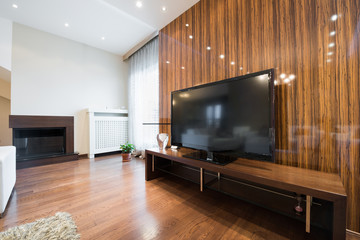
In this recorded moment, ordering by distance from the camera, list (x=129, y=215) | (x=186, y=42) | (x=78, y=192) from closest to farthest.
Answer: (x=129, y=215)
(x=78, y=192)
(x=186, y=42)

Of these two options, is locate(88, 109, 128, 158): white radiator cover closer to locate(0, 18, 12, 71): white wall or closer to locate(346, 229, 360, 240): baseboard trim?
locate(0, 18, 12, 71): white wall

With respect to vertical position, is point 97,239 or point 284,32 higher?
point 284,32

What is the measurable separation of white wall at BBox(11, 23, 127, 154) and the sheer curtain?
2.25 ft

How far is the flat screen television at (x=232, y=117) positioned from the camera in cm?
124

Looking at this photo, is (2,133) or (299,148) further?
(2,133)

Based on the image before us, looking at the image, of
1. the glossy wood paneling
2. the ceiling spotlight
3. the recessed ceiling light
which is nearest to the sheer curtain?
the ceiling spotlight

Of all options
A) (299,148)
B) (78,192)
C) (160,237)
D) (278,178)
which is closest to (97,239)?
(160,237)

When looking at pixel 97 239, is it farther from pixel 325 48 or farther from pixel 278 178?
pixel 325 48

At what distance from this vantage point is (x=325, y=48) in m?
1.17

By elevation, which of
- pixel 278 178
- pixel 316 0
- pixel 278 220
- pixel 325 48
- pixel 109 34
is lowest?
pixel 278 220

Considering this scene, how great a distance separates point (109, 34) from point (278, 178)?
3.72 meters

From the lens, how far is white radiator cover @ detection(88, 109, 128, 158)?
3.32m

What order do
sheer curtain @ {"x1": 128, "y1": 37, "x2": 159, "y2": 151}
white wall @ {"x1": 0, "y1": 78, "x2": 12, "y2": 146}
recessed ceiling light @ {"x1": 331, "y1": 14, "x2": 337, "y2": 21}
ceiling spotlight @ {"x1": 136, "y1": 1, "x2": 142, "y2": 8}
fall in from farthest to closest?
1. white wall @ {"x1": 0, "y1": 78, "x2": 12, "y2": 146}
2. sheer curtain @ {"x1": 128, "y1": 37, "x2": 159, "y2": 151}
3. ceiling spotlight @ {"x1": 136, "y1": 1, "x2": 142, "y2": 8}
4. recessed ceiling light @ {"x1": 331, "y1": 14, "x2": 337, "y2": 21}

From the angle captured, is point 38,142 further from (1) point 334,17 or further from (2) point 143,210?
(1) point 334,17
